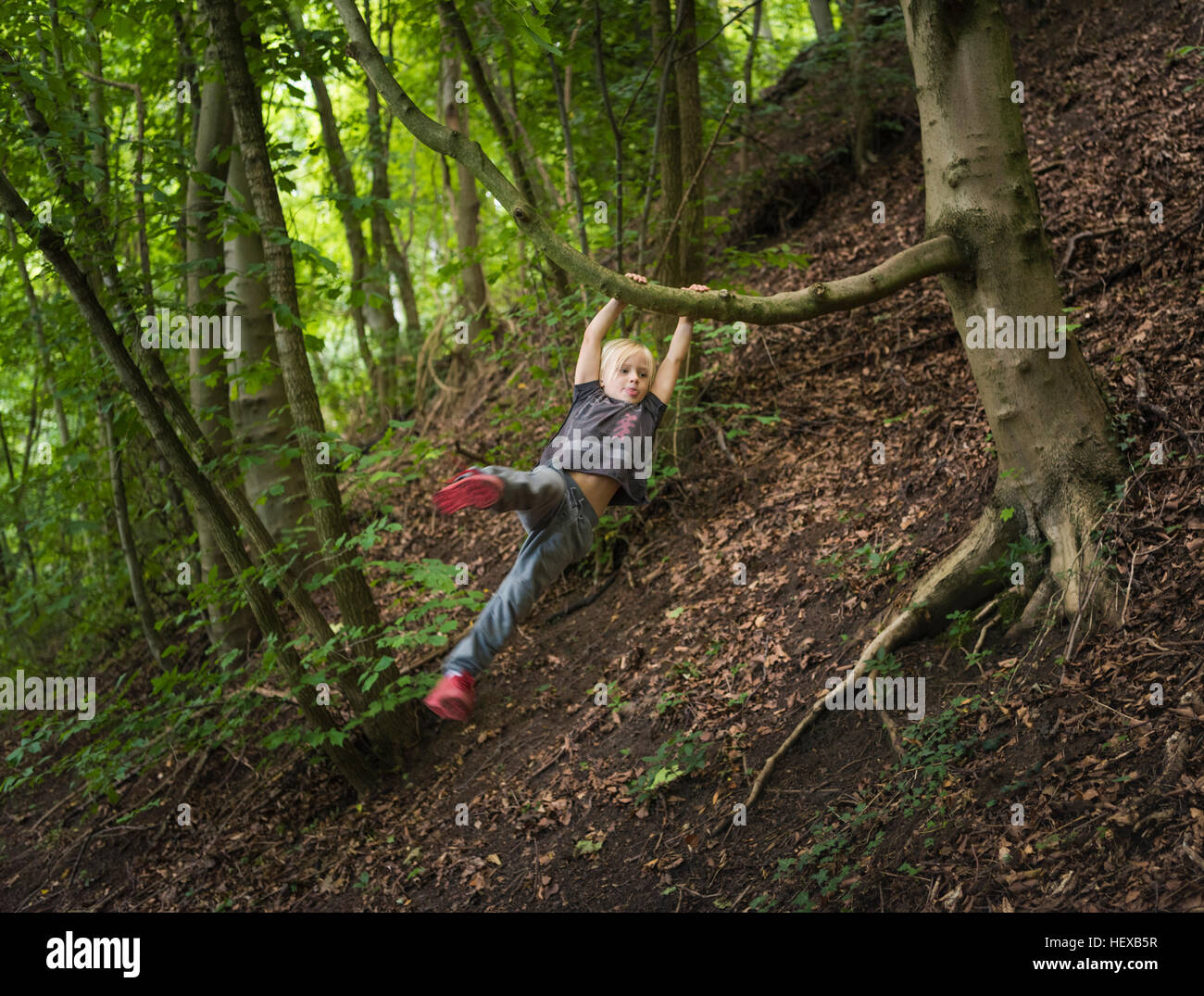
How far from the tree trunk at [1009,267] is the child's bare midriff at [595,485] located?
2.11 meters

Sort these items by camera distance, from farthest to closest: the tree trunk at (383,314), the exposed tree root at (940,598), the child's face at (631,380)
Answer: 1. the tree trunk at (383,314)
2. the exposed tree root at (940,598)
3. the child's face at (631,380)

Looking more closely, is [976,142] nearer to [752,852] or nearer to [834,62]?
[752,852]

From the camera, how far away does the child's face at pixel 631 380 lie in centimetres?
397

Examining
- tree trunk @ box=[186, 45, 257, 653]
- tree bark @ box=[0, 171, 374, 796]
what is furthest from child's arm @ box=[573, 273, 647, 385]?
tree trunk @ box=[186, 45, 257, 653]

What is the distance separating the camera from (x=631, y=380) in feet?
13.1

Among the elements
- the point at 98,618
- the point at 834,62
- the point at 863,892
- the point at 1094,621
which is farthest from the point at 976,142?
the point at 98,618

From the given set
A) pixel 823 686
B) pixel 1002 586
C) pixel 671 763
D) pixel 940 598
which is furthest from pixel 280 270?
pixel 1002 586

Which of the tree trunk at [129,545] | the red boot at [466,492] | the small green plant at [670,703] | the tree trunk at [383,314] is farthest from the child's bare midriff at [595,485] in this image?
the tree trunk at [383,314]

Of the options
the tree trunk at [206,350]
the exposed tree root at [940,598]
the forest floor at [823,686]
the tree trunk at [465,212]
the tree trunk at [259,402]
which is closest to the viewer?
the forest floor at [823,686]

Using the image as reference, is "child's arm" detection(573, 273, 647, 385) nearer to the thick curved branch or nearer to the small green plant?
the thick curved branch

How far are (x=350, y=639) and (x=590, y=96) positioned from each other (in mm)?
4961

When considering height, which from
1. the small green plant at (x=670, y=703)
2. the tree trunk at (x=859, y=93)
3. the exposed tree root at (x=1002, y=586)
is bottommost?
the small green plant at (x=670, y=703)

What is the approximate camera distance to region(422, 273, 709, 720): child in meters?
3.68

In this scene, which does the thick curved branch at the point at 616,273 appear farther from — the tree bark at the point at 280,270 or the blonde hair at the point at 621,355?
the tree bark at the point at 280,270
